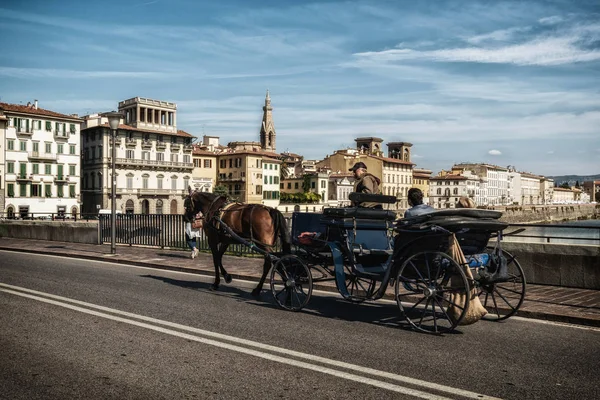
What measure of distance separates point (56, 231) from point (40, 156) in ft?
201

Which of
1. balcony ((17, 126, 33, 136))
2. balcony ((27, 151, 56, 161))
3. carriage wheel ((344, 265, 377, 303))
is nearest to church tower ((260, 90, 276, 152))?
balcony ((27, 151, 56, 161))

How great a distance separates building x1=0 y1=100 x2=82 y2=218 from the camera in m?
77.1

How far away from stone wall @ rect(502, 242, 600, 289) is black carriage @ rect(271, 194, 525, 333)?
268 cm

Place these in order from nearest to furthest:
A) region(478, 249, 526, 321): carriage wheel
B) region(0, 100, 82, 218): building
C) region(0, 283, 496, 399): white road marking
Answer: region(0, 283, 496, 399): white road marking → region(478, 249, 526, 321): carriage wheel → region(0, 100, 82, 218): building

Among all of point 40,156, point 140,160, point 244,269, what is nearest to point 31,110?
point 40,156

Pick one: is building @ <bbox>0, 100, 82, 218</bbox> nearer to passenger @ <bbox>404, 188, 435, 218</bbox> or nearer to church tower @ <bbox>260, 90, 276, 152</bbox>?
passenger @ <bbox>404, 188, 435, 218</bbox>

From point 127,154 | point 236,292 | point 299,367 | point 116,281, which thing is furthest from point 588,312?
point 127,154

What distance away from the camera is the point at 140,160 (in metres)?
94.1

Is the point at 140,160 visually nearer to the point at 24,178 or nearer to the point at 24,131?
the point at 24,131

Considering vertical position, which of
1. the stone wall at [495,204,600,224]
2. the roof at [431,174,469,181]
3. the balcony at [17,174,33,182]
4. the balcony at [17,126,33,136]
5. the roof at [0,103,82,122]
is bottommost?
the stone wall at [495,204,600,224]

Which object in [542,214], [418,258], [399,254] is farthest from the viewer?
[542,214]

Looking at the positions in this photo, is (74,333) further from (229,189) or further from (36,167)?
(229,189)

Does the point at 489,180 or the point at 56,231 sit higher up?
the point at 489,180

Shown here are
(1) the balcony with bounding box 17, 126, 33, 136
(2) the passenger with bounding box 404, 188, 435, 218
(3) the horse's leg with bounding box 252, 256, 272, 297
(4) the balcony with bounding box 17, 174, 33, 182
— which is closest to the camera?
(2) the passenger with bounding box 404, 188, 435, 218
